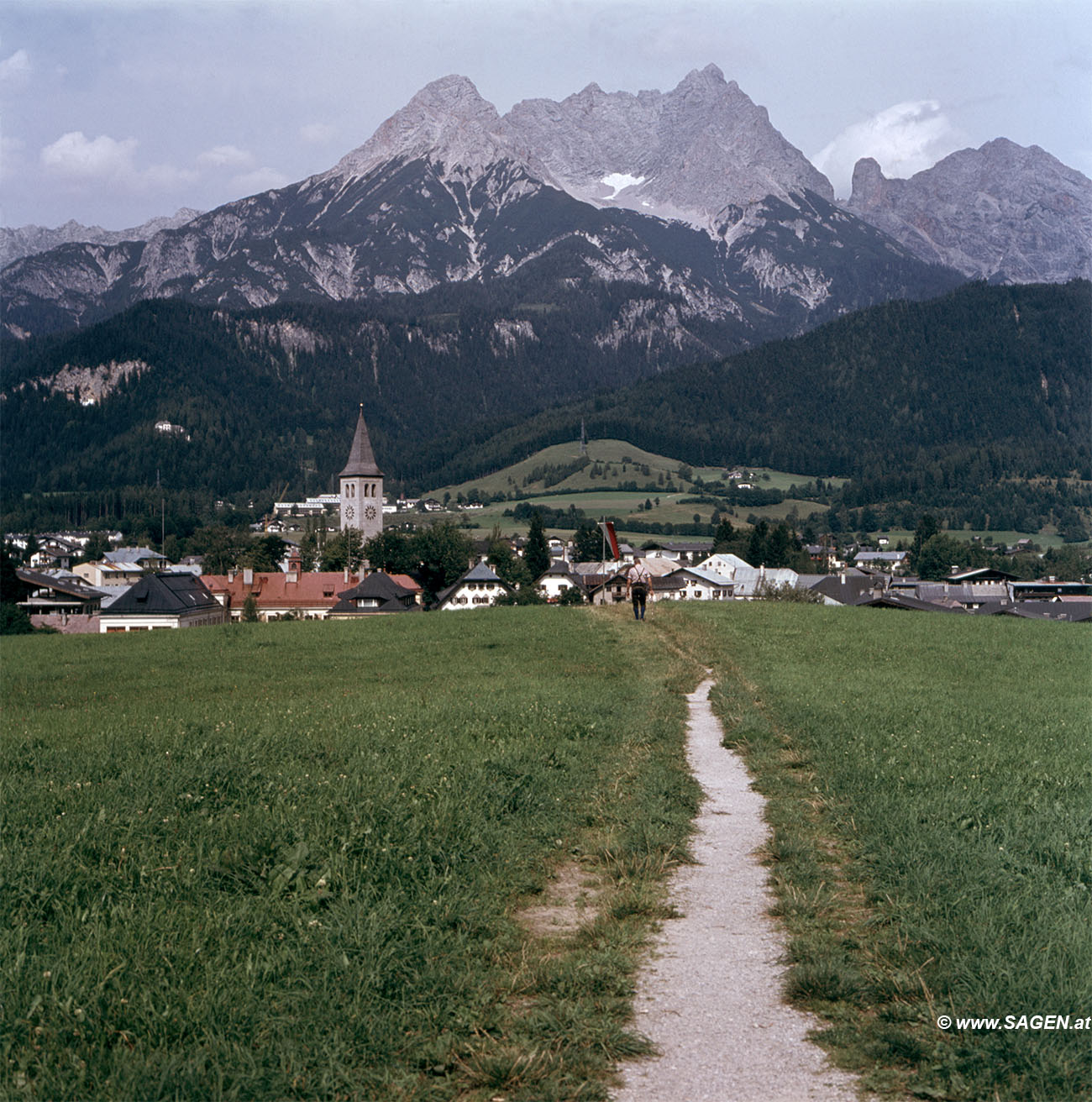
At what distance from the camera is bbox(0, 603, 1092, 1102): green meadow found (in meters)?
6.74

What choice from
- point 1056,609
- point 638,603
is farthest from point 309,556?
point 638,603

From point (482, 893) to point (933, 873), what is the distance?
384 cm

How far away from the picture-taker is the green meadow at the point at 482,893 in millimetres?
6738

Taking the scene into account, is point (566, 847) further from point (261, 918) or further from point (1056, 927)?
point (1056, 927)

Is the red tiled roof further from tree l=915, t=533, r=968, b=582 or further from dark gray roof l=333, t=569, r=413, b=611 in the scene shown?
tree l=915, t=533, r=968, b=582

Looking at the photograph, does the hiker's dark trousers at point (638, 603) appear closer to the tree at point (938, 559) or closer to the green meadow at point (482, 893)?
the green meadow at point (482, 893)

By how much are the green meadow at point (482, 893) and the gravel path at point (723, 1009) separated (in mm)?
209

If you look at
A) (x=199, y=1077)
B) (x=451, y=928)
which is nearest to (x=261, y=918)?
(x=451, y=928)

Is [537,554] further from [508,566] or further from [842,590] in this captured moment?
[842,590]

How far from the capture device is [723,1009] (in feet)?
24.9

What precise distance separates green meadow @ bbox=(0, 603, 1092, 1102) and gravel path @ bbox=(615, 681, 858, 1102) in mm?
209

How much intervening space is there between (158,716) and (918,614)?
106 feet

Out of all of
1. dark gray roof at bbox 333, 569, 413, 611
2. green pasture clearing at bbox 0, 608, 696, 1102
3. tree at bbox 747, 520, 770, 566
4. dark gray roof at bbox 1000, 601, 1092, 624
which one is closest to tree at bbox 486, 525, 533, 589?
dark gray roof at bbox 333, 569, 413, 611

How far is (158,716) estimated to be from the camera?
19891 millimetres
